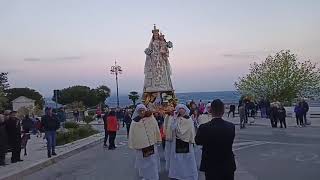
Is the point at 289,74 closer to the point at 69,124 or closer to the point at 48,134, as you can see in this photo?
the point at 69,124

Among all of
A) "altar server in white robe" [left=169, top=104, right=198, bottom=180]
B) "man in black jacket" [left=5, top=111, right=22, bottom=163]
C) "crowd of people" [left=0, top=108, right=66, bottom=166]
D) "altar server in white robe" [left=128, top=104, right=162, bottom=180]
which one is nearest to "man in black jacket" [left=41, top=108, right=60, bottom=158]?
"crowd of people" [left=0, top=108, right=66, bottom=166]

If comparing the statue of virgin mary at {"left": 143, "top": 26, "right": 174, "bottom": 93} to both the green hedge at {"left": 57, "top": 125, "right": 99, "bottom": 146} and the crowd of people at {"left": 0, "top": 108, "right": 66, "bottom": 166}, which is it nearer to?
the green hedge at {"left": 57, "top": 125, "right": 99, "bottom": 146}

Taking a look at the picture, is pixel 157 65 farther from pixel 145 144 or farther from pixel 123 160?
pixel 145 144

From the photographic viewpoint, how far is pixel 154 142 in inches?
487

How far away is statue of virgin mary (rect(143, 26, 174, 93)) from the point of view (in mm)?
25745

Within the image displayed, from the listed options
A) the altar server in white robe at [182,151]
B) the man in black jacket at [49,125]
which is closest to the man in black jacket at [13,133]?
the man in black jacket at [49,125]

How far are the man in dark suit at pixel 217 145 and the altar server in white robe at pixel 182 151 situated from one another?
15.5 feet

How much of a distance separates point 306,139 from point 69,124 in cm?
1587

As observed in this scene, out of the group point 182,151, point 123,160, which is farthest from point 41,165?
point 182,151

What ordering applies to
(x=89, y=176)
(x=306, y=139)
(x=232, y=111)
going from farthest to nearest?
(x=232, y=111), (x=306, y=139), (x=89, y=176)

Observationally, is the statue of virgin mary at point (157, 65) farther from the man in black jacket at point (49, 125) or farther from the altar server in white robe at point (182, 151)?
the altar server in white robe at point (182, 151)

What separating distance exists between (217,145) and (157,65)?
19.0 metres

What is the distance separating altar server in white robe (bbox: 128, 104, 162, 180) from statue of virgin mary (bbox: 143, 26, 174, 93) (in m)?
13.1

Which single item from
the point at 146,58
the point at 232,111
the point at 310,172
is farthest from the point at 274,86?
the point at 310,172
